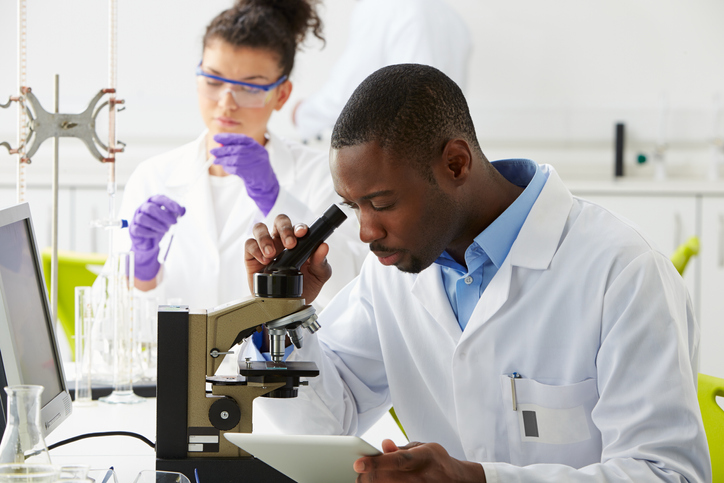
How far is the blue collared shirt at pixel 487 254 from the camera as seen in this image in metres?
1.32

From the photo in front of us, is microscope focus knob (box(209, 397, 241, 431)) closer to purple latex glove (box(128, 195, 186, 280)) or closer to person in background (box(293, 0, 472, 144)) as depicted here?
purple latex glove (box(128, 195, 186, 280))

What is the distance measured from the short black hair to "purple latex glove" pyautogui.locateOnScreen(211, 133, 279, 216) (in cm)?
108

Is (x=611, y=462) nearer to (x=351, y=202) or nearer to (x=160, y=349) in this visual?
(x=351, y=202)

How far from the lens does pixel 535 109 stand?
4.28 m

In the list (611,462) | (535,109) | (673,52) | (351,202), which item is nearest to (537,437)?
(611,462)

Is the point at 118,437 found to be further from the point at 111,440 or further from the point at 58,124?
the point at 58,124

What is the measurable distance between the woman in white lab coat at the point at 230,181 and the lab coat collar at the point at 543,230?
105 cm

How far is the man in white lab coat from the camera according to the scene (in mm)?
1101

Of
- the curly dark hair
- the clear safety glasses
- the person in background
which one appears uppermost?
the person in background

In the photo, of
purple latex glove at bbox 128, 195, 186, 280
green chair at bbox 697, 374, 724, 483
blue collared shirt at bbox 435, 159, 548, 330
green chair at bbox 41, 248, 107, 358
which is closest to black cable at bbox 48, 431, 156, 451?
blue collared shirt at bbox 435, 159, 548, 330

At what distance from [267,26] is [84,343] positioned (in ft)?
4.08

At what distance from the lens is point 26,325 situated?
119 cm

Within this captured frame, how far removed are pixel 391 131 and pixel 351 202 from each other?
14cm

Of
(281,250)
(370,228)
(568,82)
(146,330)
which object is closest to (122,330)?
(146,330)
